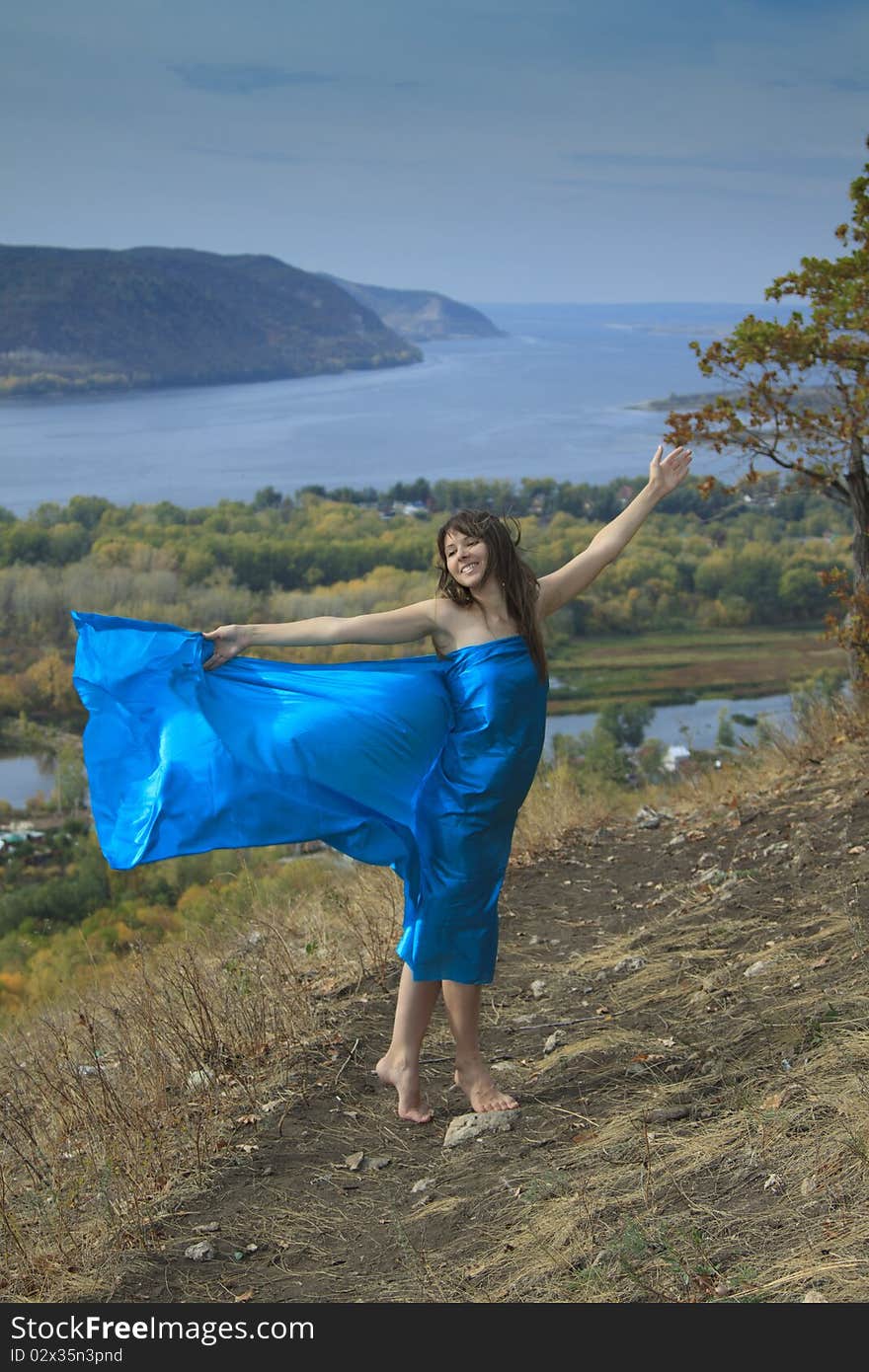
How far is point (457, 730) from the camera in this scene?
144 inches

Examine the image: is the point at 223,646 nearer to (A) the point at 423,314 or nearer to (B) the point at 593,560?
(B) the point at 593,560

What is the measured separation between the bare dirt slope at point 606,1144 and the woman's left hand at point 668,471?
5.41 feet

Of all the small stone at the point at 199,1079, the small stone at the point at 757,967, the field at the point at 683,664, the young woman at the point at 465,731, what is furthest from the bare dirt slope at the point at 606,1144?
the field at the point at 683,664

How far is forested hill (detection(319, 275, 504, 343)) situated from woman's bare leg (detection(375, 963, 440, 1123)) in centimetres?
9943

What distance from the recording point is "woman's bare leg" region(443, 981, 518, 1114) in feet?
12.3

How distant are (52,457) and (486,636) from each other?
8256 centimetres

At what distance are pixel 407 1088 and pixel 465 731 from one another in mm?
1101

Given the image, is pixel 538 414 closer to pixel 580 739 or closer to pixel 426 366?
pixel 426 366

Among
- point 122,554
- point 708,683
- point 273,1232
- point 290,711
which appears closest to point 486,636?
point 290,711

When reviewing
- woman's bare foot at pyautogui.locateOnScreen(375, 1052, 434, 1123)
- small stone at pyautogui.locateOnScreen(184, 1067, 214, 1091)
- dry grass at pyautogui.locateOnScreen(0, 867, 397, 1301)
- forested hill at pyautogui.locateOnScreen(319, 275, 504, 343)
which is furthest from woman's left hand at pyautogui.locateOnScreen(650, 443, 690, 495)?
forested hill at pyautogui.locateOnScreen(319, 275, 504, 343)

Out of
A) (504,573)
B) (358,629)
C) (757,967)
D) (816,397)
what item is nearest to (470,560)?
(504,573)

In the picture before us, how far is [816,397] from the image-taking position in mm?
7805

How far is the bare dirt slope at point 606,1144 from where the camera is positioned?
2756mm

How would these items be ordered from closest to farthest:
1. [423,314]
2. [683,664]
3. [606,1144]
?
[606,1144], [683,664], [423,314]
